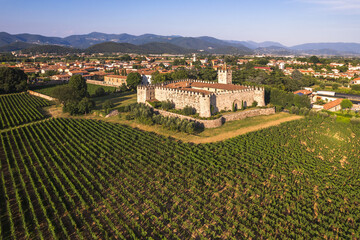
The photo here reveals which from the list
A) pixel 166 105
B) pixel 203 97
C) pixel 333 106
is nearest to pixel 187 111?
pixel 203 97

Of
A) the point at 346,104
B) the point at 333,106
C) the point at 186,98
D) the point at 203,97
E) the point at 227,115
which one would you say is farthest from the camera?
the point at 333,106

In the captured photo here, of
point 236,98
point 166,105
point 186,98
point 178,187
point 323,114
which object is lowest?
point 178,187

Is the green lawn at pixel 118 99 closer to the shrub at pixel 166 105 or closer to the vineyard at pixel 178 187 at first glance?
the shrub at pixel 166 105

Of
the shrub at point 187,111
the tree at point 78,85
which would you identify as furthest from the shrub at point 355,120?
the tree at point 78,85

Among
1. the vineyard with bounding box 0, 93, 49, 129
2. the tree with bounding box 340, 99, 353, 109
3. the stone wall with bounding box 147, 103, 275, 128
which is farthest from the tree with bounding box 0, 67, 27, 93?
the tree with bounding box 340, 99, 353, 109

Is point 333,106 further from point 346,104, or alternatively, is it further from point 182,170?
point 182,170

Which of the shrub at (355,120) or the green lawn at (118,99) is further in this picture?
the green lawn at (118,99)
